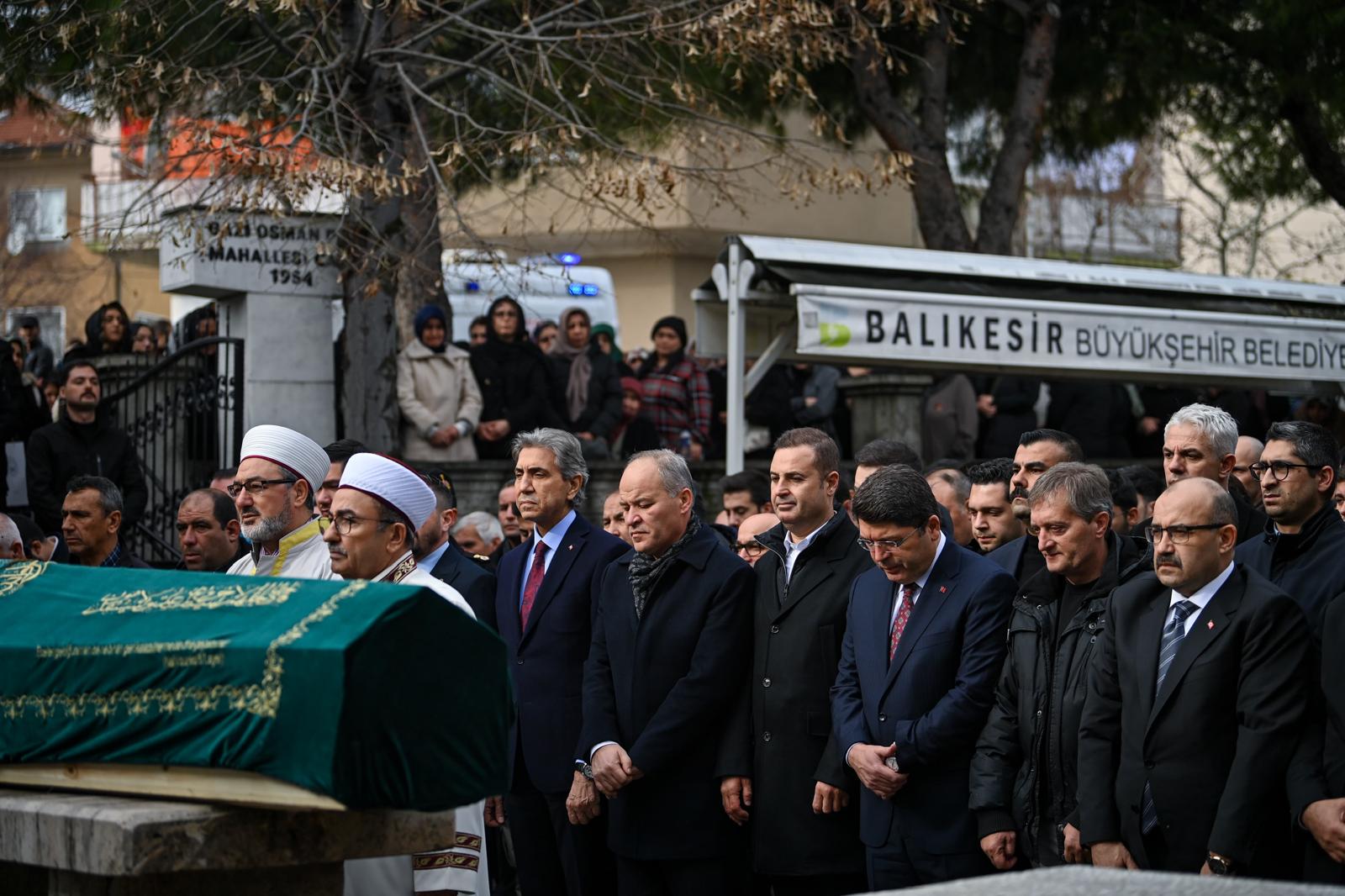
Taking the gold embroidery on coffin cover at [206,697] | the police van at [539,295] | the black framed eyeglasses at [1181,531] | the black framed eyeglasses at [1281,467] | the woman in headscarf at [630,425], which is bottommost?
the gold embroidery on coffin cover at [206,697]

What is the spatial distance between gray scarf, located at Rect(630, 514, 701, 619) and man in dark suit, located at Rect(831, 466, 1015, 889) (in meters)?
0.80

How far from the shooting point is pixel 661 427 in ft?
47.9

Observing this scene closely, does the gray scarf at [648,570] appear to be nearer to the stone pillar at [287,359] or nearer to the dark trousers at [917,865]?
the dark trousers at [917,865]

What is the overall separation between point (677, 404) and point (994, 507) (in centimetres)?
707

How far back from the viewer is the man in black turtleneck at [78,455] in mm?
11414

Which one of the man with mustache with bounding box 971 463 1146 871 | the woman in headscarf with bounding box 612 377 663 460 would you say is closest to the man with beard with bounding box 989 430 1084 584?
the man with mustache with bounding box 971 463 1146 871

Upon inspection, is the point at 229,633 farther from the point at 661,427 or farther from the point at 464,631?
the point at 661,427

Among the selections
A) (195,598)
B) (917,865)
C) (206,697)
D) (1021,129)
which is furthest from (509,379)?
(206,697)

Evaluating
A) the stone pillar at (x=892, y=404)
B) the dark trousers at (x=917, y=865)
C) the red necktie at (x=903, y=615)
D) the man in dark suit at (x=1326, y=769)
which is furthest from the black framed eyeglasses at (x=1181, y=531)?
the stone pillar at (x=892, y=404)

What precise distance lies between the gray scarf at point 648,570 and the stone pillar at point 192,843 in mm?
2585

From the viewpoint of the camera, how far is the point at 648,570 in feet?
23.5

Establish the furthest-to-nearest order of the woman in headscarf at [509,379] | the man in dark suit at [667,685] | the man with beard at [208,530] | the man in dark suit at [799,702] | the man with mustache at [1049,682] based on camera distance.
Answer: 1. the woman in headscarf at [509,379]
2. the man with beard at [208,530]
3. the man in dark suit at [667,685]
4. the man in dark suit at [799,702]
5. the man with mustache at [1049,682]

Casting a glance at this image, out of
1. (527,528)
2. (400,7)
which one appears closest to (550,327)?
(400,7)

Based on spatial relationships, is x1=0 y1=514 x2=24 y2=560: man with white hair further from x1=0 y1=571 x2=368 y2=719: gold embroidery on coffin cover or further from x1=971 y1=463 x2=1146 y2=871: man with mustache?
x1=971 y1=463 x2=1146 y2=871: man with mustache
